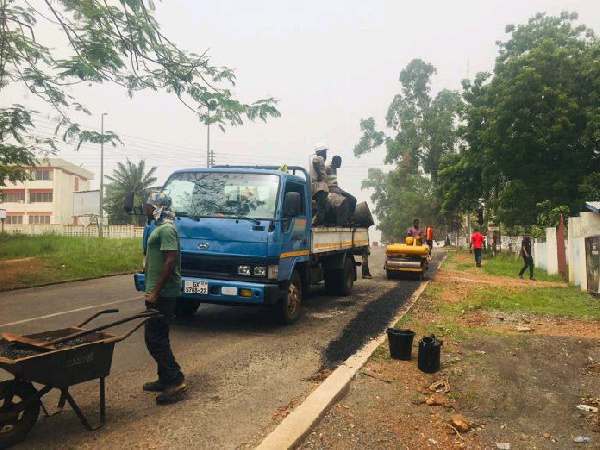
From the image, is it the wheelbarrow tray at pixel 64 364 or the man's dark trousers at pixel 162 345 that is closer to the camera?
the wheelbarrow tray at pixel 64 364

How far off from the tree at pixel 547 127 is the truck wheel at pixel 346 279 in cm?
1679

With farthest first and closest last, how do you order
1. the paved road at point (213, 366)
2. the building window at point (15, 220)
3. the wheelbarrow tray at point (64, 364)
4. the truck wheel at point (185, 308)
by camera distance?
the building window at point (15, 220) → the truck wheel at point (185, 308) → the paved road at point (213, 366) → the wheelbarrow tray at point (64, 364)

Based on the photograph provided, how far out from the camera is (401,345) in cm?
547

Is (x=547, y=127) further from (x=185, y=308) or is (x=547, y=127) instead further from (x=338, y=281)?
(x=185, y=308)

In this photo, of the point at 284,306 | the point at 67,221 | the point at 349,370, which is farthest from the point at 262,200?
the point at 67,221

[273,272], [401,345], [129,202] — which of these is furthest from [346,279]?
[129,202]

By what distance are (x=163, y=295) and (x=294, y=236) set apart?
10.4 feet

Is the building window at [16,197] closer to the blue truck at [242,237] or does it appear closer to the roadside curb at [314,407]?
the blue truck at [242,237]

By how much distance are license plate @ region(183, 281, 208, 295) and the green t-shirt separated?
2.09m

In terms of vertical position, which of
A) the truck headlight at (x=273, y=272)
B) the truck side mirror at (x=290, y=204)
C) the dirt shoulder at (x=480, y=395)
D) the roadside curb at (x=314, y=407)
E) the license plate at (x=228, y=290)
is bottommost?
the dirt shoulder at (x=480, y=395)

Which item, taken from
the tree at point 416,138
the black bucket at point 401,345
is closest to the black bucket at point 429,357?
the black bucket at point 401,345

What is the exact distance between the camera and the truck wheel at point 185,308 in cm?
750

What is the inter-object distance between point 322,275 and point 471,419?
5.56 m

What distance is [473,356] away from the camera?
564cm
